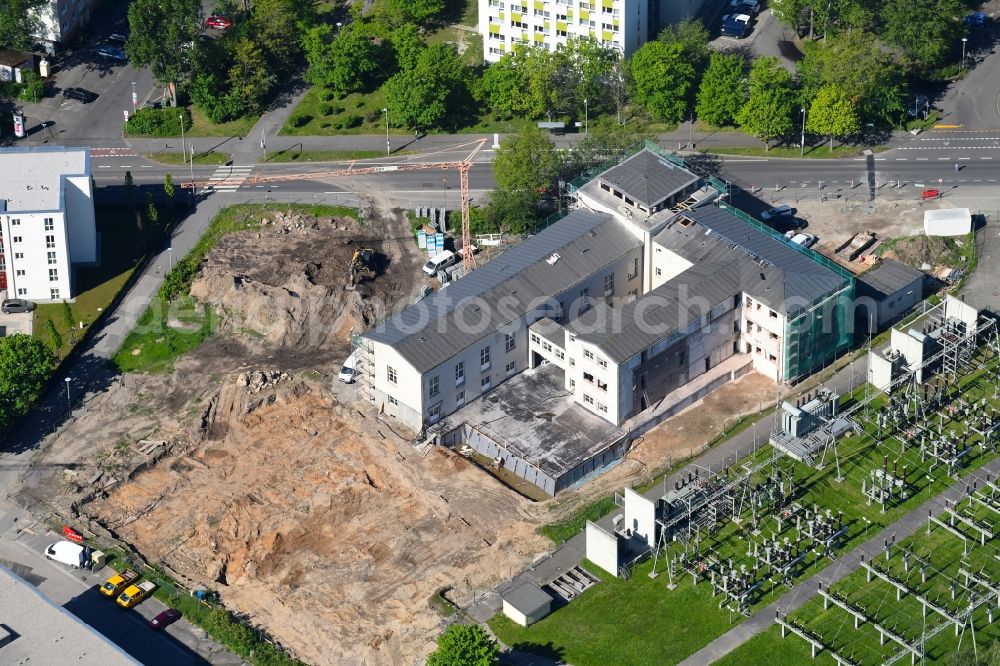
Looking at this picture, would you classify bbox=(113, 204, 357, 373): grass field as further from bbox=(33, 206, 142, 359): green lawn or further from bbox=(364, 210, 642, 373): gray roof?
bbox=(364, 210, 642, 373): gray roof

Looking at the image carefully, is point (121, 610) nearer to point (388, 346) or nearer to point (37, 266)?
point (388, 346)

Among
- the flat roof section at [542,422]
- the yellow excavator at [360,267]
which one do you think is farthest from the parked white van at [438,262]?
the flat roof section at [542,422]

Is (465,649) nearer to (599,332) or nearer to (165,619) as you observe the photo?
(165,619)

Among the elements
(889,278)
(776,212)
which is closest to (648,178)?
(776,212)

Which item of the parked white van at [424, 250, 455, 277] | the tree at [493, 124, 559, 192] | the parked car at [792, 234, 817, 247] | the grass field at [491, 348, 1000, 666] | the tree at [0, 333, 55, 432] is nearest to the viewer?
the grass field at [491, 348, 1000, 666]

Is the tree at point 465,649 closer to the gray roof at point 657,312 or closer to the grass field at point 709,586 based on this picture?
the grass field at point 709,586

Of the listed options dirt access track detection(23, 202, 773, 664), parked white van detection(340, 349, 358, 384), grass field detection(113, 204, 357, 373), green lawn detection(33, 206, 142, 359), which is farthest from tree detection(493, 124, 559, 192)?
green lawn detection(33, 206, 142, 359)
